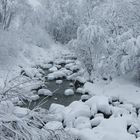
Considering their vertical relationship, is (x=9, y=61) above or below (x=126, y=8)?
below

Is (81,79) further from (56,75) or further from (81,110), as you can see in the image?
(81,110)

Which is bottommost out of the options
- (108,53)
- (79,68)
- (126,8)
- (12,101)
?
(79,68)

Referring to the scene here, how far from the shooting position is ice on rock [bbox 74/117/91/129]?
1076 cm

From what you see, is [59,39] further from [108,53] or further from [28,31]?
[108,53]

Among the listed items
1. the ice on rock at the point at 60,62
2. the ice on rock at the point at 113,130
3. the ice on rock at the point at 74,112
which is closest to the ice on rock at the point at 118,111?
the ice on rock at the point at 113,130

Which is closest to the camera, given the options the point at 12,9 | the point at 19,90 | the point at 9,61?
the point at 19,90

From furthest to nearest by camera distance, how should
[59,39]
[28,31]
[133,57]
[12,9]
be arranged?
[59,39]
[28,31]
[12,9]
[133,57]

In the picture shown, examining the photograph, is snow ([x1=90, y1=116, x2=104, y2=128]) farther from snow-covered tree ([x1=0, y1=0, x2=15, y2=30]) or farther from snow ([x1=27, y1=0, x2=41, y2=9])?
snow ([x1=27, y1=0, x2=41, y2=9])

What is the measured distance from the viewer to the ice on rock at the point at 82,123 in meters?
10.8

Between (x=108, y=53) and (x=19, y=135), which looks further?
(x=108, y=53)

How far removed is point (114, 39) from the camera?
1709cm

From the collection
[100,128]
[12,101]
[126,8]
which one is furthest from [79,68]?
[12,101]

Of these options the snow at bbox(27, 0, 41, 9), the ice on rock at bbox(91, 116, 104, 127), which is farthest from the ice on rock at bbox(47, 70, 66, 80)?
the snow at bbox(27, 0, 41, 9)

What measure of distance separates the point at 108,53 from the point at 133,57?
209cm
